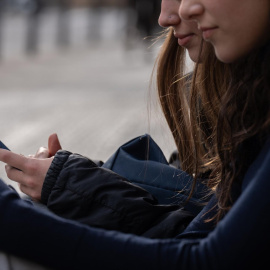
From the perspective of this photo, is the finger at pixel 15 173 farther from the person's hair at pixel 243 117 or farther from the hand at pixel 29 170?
the person's hair at pixel 243 117

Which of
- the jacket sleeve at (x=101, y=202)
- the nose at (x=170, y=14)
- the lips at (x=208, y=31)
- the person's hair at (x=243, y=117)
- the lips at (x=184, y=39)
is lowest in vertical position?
the jacket sleeve at (x=101, y=202)

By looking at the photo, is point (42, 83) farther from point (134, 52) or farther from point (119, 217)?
point (119, 217)

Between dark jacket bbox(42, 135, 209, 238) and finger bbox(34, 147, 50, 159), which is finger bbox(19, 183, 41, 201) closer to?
dark jacket bbox(42, 135, 209, 238)

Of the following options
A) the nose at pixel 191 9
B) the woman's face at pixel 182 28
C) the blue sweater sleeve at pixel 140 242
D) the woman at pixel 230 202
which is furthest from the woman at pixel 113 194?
the nose at pixel 191 9

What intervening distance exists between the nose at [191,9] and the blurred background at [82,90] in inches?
32.0

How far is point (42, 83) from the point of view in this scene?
10.2 metres

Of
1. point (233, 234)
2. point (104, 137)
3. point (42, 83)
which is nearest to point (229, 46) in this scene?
point (233, 234)

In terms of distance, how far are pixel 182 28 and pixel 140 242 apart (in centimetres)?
73

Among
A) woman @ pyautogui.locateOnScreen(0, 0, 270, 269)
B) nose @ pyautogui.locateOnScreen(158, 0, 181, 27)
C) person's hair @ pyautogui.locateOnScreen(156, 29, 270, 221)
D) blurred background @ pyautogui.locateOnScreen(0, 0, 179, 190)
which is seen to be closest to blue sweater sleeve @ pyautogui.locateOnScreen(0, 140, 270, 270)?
woman @ pyautogui.locateOnScreen(0, 0, 270, 269)

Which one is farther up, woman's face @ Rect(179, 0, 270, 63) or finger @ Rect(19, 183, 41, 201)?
woman's face @ Rect(179, 0, 270, 63)

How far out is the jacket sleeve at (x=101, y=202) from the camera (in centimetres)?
170

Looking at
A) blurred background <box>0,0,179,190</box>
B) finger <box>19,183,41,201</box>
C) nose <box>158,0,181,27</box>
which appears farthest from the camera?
blurred background <box>0,0,179,190</box>

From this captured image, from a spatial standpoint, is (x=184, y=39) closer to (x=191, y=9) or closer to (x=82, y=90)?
(x=191, y=9)

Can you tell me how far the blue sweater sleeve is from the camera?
134cm
